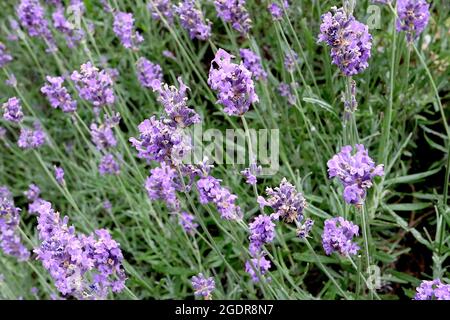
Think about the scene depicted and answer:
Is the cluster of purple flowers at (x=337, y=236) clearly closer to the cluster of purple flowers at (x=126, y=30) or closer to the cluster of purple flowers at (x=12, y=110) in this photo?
the cluster of purple flowers at (x=12, y=110)

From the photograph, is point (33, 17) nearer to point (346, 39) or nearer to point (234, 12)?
point (234, 12)

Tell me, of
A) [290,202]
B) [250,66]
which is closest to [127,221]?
[250,66]

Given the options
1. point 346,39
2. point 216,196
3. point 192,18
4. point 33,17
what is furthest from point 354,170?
point 33,17

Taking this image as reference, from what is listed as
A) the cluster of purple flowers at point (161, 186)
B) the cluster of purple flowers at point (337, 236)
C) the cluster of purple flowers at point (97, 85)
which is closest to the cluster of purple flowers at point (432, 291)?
the cluster of purple flowers at point (337, 236)

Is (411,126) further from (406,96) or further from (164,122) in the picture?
(164,122)

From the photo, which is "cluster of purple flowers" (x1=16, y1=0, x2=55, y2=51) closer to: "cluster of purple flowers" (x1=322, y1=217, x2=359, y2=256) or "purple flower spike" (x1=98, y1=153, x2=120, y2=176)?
"purple flower spike" (x1=98, y1=153, x2=120, y2=176)
